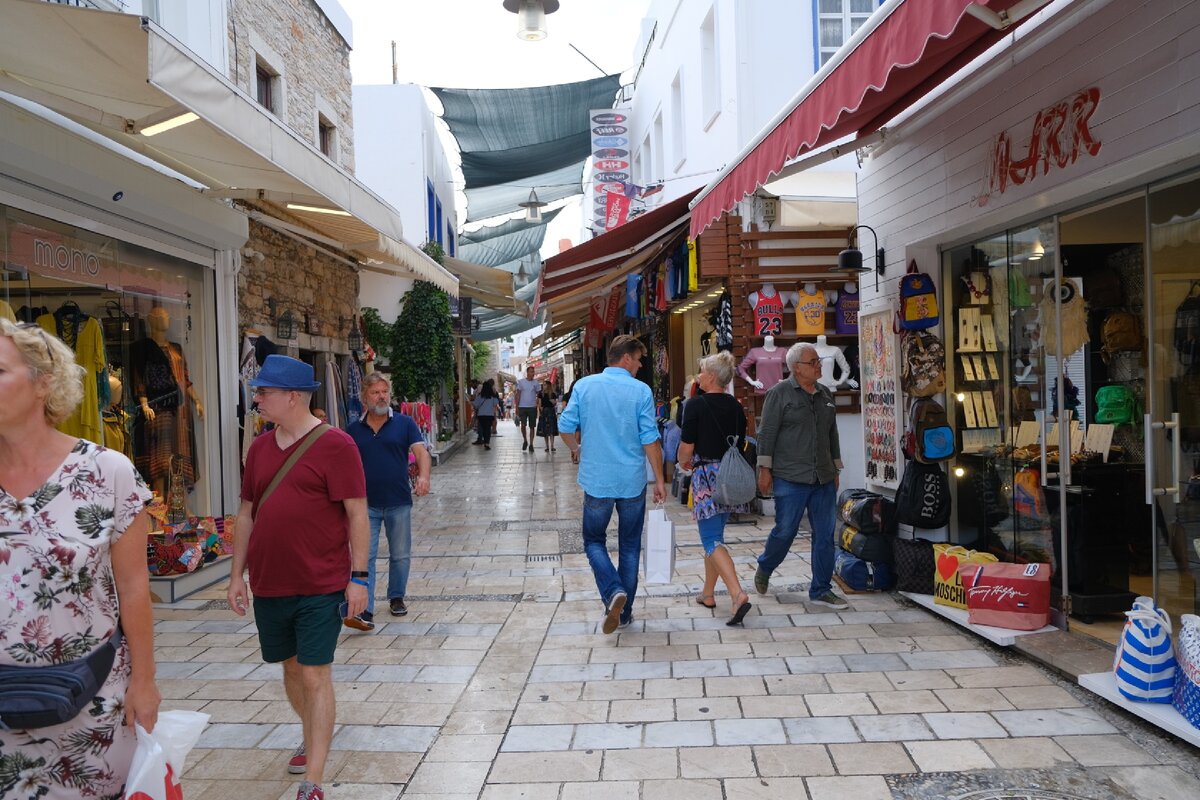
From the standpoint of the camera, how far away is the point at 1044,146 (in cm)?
477

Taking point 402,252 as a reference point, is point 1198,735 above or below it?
below

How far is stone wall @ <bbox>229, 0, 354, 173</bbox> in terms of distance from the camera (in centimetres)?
952

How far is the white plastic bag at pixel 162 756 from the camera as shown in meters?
2.15

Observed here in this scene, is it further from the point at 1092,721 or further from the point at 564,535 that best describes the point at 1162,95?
the point at 564,535

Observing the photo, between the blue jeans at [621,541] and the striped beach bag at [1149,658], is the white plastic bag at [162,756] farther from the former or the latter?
the striped beach bag at [1149,658]

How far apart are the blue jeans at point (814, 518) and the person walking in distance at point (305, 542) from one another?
315 centimetres

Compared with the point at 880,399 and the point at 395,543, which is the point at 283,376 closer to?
the point at 395,543

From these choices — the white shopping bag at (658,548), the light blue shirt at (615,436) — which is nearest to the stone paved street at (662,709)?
the white shopping bag at (658,548)

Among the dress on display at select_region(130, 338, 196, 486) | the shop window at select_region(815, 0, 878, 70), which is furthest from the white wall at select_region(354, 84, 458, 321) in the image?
the dress on display at select_region(130, 338, 196, 486)

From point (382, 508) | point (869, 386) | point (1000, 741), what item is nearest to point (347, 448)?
point (382, 508)

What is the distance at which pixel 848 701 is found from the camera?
416 cm

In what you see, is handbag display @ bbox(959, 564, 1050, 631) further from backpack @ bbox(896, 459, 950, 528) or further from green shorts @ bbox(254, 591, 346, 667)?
green shorts @ bbox(254, 591, 346, 667)

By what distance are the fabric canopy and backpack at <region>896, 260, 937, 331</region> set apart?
738 inches

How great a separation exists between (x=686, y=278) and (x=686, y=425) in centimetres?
490
